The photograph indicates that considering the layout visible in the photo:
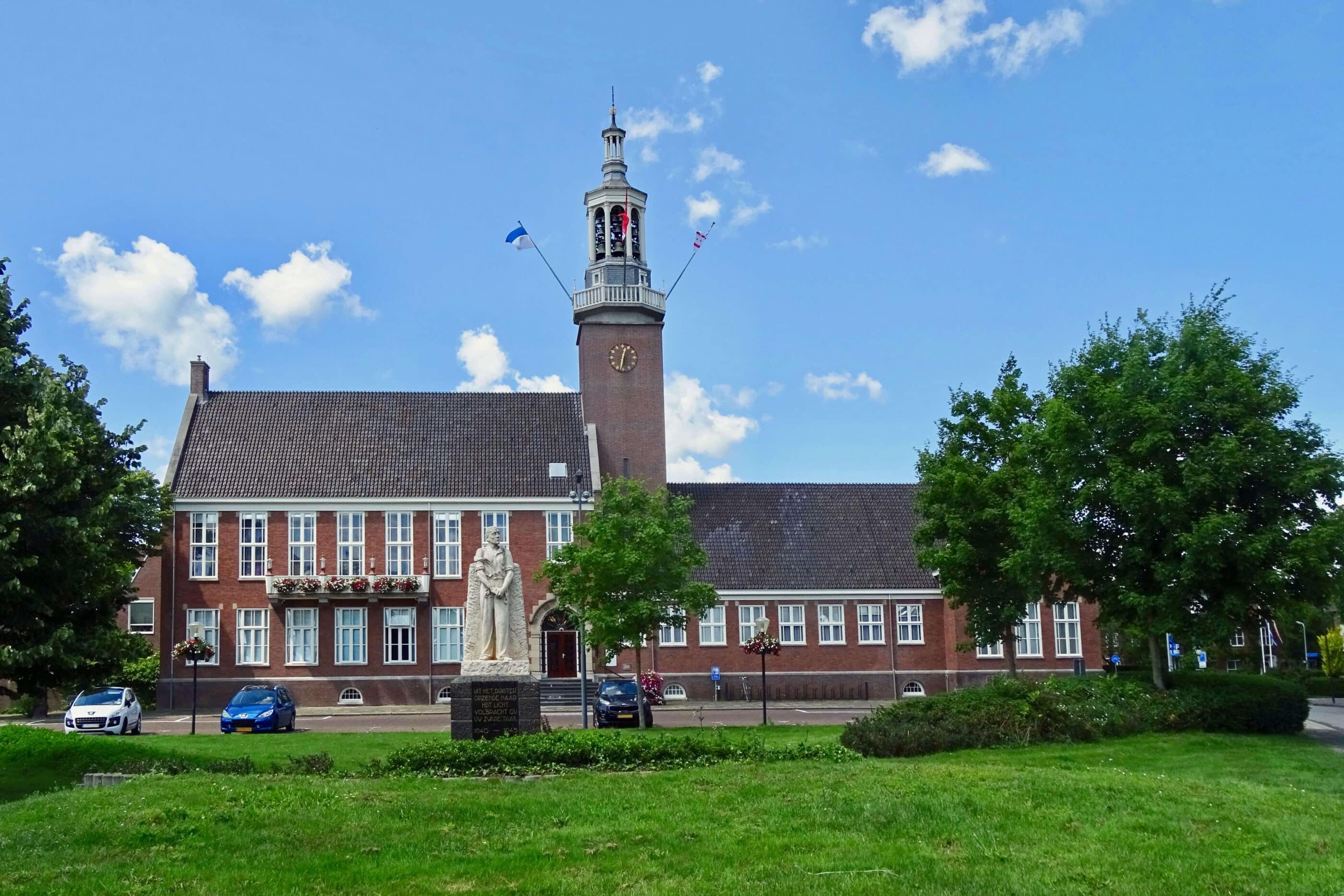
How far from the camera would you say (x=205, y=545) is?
152 ft

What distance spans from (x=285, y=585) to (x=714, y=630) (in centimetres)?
1606

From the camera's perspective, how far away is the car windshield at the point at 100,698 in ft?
106

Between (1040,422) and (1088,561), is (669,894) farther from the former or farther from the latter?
(1040,422)

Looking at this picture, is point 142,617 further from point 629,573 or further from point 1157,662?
point 1157,662

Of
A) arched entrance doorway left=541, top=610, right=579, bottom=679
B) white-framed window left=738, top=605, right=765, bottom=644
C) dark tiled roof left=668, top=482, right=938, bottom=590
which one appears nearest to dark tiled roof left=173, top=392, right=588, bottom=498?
arched entrance doorway left=541, top=610, right=579, bottom=679

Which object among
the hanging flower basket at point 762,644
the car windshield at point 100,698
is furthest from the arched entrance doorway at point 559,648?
the car windshield at point 100,698

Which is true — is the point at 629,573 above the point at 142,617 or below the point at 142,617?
above

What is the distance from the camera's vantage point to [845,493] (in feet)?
173

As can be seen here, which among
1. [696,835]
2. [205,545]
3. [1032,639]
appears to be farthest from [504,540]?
[696,835]

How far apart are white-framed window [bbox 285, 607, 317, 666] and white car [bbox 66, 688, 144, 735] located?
42.3 ft

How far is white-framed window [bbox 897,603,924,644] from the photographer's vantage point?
48.9 meters

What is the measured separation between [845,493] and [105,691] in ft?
98.7

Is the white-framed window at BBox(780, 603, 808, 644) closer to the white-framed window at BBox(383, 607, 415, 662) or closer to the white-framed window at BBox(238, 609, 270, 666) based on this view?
the white-framed window at BBox(383, 607, 415, 662)

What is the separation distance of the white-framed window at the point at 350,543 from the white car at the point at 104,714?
1389 centimetres
